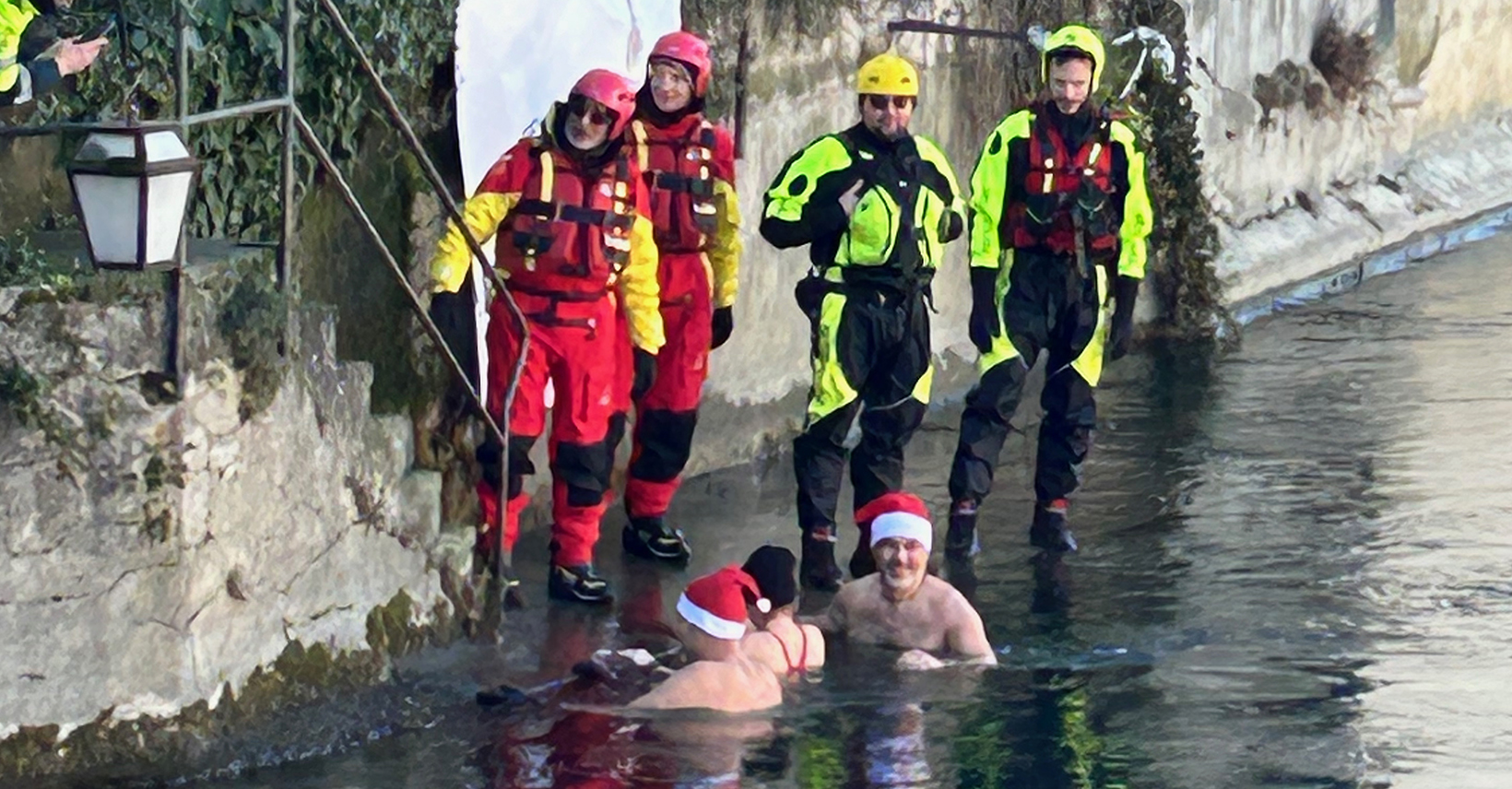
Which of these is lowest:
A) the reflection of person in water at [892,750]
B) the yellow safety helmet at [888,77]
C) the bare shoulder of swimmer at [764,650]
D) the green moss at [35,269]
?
the reflection of person in water at [892,750]

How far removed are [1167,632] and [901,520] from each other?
1.04m

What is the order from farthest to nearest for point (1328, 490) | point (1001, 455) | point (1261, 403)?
point (1261, 403) → point (1001, 455) → point (1328, 490)

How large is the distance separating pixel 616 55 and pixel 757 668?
3015 mm

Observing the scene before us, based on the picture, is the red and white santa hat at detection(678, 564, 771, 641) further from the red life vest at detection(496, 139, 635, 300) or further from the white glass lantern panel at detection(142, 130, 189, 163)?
the white glass lantern panel at detection(142, 130, 189, 163)

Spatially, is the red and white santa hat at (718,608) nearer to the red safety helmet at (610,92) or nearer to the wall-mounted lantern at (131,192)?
the red safety helmet at (610,92)

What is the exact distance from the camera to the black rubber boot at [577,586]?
387 inches

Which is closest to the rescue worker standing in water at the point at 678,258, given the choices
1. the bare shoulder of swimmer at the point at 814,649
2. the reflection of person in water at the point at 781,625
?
the reflection of person in water at the point at 781,625

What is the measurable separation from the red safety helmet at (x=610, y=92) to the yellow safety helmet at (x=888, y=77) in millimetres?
961

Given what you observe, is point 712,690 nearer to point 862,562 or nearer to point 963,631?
point 963,631

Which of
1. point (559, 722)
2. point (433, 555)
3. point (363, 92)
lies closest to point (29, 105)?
point (363, 92)

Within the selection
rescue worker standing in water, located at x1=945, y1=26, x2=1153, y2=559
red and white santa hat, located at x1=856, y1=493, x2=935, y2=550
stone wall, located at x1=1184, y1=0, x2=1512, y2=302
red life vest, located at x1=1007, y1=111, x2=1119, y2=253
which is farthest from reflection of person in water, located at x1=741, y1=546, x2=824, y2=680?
stone wall, located at x1=1184, y1=0, x2=1512, y2=302

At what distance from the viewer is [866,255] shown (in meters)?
9.98

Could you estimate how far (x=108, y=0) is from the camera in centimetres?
853

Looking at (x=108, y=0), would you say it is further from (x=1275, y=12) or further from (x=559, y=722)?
(x=1275, y=12)
